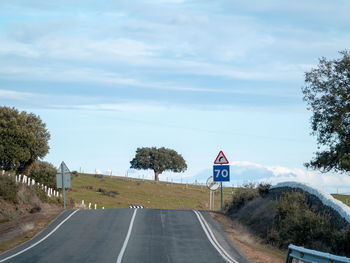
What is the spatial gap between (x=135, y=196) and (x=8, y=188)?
131 feet

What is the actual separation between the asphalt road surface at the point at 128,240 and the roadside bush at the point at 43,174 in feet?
85.7

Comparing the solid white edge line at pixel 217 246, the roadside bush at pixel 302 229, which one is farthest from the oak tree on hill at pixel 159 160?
the roadside bush at pixel 302 229

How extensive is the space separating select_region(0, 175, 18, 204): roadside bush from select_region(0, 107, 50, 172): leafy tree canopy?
14575 mm

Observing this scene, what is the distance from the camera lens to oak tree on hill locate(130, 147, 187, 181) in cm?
11112

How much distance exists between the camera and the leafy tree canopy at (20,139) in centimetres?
4956

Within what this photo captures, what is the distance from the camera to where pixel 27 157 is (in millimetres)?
50812

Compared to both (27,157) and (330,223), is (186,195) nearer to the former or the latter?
(27,157)

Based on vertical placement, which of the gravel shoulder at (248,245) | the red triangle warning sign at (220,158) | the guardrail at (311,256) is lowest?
the gravel shoulder at (248,245)

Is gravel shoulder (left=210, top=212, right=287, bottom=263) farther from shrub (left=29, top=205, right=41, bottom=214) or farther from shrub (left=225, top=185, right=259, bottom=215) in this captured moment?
shrub (left=29, top=205, right=41, bottom=214)

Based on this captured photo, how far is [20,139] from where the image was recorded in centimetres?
5047

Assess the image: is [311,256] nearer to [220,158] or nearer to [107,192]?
[220,158]

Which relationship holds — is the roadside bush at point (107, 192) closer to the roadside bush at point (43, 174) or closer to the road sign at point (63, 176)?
the roadside bush at point (43, 174)

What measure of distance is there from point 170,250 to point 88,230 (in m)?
6.17

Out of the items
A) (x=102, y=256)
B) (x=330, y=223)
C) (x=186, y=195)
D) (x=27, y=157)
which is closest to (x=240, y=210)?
(x=330, y=223)
